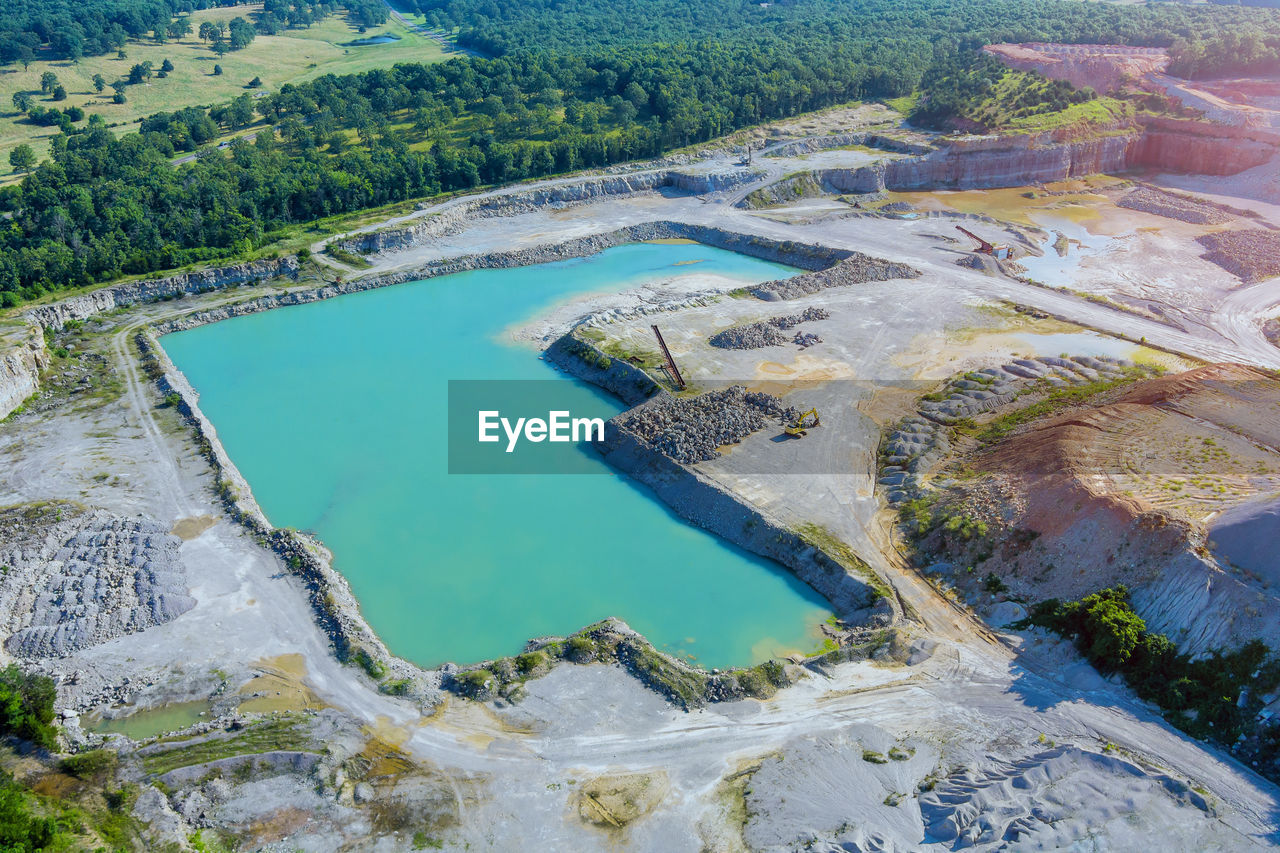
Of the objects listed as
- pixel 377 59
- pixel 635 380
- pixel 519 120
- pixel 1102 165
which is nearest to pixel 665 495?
pixel 635 380

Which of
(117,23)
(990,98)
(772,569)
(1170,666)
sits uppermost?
(117,23)

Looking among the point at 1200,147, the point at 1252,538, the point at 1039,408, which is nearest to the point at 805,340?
the point at 1039,408

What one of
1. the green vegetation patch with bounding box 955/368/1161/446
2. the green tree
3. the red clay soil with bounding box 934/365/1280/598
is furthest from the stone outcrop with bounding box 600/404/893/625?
the green tree

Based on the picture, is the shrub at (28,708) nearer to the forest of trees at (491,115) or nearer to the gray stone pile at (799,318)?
the forest of trees at (491,115)

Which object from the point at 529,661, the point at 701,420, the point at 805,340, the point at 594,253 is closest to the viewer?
the point at 529,661

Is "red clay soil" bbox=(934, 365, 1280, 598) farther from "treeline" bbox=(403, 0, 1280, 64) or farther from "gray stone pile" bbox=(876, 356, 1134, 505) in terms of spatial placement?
"treeline" bbox=(403, 0, 1280, 64)

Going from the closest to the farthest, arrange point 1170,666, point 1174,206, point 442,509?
point 1170,666
point 442,509
point 1174,206

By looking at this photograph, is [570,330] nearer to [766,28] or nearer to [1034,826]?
[1034,826]

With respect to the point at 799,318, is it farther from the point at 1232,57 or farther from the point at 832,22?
the point at 832,22
